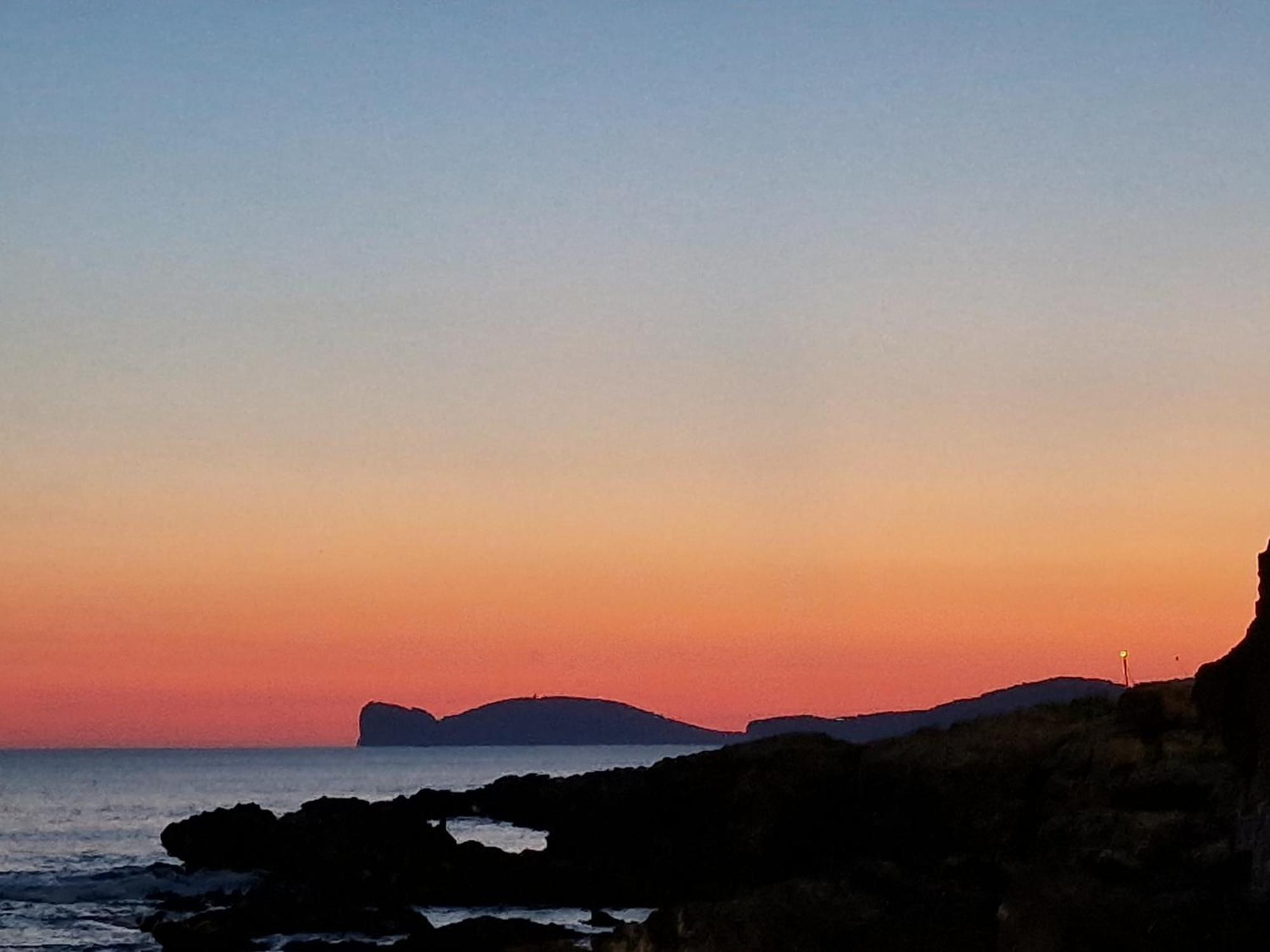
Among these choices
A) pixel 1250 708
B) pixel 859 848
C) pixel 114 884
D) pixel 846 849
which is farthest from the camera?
pixel 114 884

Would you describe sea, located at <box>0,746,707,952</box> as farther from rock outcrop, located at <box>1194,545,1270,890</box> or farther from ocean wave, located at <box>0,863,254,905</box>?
rock outcrop, located at <box>1194,545,1270,890</box>

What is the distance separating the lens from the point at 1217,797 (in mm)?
38594

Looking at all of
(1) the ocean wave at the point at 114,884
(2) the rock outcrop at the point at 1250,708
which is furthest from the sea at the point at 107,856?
(2) the rock outcrop at the point at 1250,708

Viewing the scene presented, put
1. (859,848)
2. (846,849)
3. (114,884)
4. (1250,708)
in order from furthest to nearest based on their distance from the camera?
(114,884) < (846,849) < (859,848) < (1250,708)

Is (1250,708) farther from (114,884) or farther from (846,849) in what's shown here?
(114,884)

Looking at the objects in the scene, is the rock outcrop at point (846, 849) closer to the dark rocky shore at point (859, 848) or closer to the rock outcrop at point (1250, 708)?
the dark rocky shore at point (859, 848)

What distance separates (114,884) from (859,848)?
31.2 metres

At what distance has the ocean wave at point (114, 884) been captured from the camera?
63.6 metres

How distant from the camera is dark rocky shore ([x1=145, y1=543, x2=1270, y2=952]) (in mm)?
24422

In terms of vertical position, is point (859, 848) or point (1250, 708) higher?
point (1250, 708)

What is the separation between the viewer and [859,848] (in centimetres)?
5519

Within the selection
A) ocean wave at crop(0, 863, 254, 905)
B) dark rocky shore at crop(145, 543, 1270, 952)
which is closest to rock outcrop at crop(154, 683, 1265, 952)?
dark rocky shore at crop(145, 543, 1270, 952)

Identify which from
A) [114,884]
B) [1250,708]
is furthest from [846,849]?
[114,884]

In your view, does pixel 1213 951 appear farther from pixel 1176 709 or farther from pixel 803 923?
pixel 1176 709
